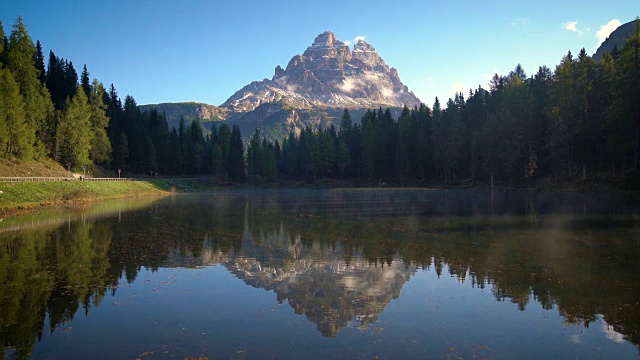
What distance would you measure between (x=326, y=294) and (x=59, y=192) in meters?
55.5

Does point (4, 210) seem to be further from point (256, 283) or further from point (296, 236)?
point (256, 283)

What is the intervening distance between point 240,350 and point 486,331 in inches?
251

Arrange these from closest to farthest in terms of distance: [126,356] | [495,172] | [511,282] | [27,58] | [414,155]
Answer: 1. [126,356]
2. [511,282]
3. [27,58]
4. [495,172]
5. [414,155]

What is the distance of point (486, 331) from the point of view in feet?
35.7

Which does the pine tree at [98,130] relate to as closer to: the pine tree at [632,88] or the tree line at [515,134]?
the tree line at [515,134]

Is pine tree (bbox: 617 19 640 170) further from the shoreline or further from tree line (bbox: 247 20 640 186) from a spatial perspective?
the shoreline

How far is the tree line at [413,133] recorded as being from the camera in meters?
62.8

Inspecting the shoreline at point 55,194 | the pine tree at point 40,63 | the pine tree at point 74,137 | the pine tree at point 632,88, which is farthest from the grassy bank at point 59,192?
the pine tree at point 632,88

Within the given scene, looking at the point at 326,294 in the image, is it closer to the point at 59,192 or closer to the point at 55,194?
the point at 55,194

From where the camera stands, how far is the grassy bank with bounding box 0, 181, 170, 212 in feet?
151

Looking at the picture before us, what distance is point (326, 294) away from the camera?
1455 cm

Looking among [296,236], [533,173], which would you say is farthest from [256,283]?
[533,173]

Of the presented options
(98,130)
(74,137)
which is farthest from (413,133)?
(74,137)

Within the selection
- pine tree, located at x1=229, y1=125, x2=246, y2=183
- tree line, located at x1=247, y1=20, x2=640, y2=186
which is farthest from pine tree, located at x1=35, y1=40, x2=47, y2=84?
tree line, located at x1=247, y1=20, x2=640, y2=186
